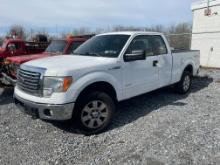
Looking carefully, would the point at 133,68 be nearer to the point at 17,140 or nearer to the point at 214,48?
the point at 17,140

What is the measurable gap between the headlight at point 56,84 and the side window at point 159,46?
2.77 m

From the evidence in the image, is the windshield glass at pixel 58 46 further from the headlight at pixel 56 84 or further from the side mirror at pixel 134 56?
the headlight at pixel 56 84

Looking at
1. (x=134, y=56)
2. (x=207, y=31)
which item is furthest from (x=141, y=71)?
(x=207, y=31)

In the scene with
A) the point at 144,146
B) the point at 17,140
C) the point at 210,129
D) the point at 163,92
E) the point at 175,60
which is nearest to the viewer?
the point at 144,146

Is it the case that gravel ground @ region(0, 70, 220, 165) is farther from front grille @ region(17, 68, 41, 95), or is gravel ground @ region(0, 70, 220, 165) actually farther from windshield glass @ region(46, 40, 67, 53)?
windshield glass @ region(46, 40, 67, 53)

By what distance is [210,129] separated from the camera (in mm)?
4895

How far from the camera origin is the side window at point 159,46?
251 inches

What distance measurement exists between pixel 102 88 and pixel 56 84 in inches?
39.4

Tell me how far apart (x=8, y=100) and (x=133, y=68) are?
3.83m

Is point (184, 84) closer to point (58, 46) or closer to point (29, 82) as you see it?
point (58, 46)

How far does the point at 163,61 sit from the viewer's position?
645 centimetres

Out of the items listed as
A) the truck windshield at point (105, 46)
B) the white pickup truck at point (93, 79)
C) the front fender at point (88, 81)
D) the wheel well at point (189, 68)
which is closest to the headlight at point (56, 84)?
the white pickup truck at point (93, 79)

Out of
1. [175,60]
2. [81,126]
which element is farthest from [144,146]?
[175,60]

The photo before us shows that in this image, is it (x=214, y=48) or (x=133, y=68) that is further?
(x=214, y=48)
